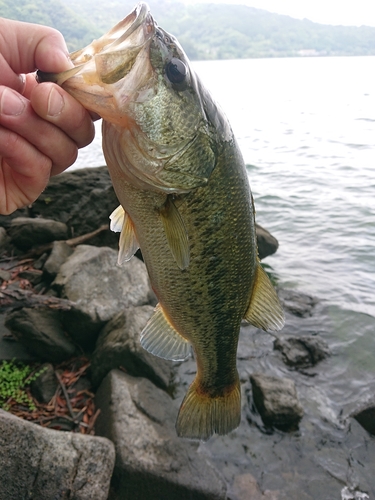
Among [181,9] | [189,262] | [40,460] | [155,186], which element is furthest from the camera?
[181,9]

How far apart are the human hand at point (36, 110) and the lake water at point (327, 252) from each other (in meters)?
1.08

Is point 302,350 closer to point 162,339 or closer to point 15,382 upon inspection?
point 15,382

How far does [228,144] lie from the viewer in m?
2.01

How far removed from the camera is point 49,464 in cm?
310

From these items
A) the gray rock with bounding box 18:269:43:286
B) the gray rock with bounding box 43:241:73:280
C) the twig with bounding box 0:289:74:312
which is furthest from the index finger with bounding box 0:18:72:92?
the gray rock with bounding box 18:269:43:286

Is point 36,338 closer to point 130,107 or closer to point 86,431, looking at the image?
point 86,431

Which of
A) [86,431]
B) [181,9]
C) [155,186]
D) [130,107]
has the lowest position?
[86,431]

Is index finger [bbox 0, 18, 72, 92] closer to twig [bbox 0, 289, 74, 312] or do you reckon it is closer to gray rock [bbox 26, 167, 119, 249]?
twig [bbox 0, 289, 74, 312]

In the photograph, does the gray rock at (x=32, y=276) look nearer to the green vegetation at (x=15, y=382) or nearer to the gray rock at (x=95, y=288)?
the gray rock at (x=95, y=288)

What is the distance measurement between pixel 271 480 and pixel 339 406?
1626 millimetres

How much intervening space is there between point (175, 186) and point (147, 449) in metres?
2.89

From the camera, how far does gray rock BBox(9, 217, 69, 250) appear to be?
645cm

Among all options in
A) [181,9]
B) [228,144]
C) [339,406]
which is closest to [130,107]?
[228,144]

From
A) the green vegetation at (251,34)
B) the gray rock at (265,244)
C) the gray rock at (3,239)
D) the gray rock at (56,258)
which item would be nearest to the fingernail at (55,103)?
the gray rock at (56,258)
